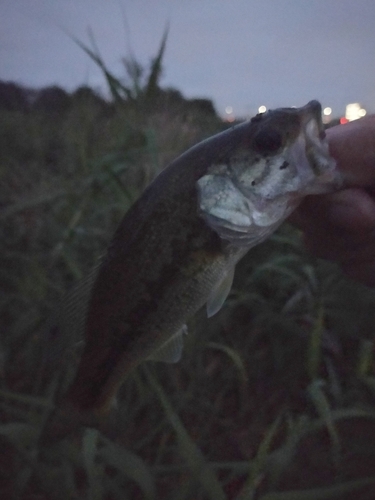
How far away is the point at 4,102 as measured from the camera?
7789mm

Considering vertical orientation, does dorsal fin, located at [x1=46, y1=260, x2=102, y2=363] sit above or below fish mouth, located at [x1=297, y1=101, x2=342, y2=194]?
below

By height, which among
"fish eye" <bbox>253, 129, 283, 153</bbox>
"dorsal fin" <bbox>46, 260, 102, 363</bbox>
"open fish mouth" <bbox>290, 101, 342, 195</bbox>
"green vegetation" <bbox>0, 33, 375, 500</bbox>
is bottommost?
"green vegetation" <bbox>0, 33, 375, 500</bbox>

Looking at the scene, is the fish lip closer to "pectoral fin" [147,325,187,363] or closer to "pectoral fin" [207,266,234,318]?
"pectoral fin" [207,266,234,318]

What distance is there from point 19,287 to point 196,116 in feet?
5.86

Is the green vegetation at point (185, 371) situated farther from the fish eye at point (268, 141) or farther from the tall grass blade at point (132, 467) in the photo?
the fish eye at point (268, 141)

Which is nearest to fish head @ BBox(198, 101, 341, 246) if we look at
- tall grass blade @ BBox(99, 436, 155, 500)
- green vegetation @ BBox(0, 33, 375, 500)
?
green vegetation @ BBox(0, 33, 375, 500)

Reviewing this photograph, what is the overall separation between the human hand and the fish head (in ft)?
0.51

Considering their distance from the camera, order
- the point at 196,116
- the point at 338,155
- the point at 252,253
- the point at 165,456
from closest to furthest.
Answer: the point at 338,155, the point at 165,456, the point at 252,253, the point at 196,116

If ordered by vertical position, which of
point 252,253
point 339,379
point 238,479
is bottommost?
point 339,379

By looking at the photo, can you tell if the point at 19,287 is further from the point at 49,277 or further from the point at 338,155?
the point at 338,155

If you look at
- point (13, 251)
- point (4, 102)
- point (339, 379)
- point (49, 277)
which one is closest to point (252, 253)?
point (339, 379)

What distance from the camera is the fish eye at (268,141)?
2.97 feet

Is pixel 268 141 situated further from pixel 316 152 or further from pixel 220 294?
pixel 220 294

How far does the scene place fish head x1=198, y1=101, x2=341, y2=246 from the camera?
2.93ft
